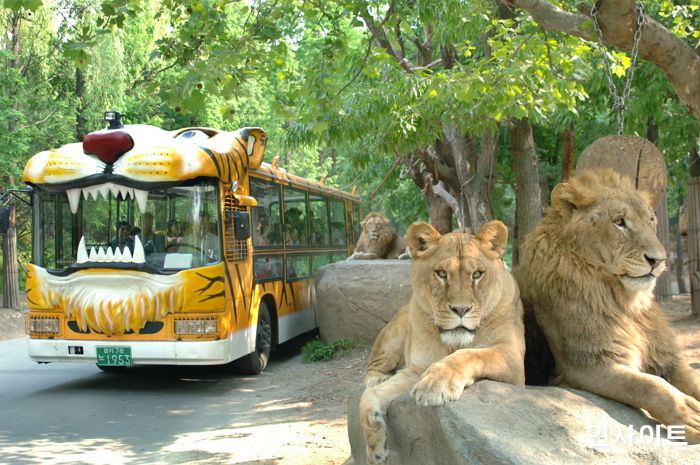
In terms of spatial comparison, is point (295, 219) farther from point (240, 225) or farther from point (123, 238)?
point (123, 238)

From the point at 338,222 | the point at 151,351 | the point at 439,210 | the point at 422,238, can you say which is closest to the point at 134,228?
the point at 151,351

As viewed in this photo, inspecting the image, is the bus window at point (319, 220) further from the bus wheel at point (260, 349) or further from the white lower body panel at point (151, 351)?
the white lower body panel at point (151, 351)

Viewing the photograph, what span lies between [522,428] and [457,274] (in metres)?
0.77

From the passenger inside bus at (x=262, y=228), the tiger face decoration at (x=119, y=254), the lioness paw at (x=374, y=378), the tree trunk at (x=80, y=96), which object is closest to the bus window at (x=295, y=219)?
the passenger inside bus at (x=262, y=228)

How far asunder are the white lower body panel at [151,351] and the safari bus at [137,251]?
13 mm

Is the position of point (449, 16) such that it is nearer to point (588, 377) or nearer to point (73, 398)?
point (588, 377)

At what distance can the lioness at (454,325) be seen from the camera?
3109mm

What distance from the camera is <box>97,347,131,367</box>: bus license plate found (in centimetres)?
892

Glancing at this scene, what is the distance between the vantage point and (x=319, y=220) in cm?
1455

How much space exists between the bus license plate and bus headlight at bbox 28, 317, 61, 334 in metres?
0.72

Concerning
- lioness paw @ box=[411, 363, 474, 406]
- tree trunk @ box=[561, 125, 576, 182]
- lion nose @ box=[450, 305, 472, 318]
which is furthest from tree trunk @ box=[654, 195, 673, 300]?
lioness paw @ box=[411, 363, 474, 406]

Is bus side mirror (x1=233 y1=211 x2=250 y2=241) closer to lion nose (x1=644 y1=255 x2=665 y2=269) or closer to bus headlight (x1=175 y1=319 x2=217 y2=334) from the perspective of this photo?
bus headlight (x1=175 y1=319 x2=217 y2=334)

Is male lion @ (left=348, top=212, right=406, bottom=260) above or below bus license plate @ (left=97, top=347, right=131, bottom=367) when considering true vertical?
above

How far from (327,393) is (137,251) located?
314cm
